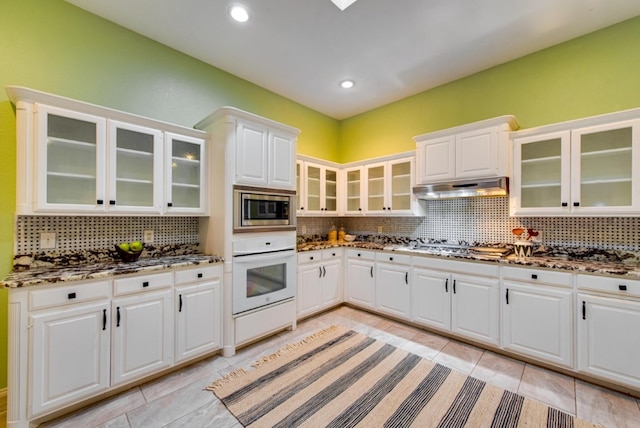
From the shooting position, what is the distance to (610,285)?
2.05 meters

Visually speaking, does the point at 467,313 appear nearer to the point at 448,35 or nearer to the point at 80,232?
the point at 448,35

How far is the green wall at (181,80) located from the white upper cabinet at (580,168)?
349mm

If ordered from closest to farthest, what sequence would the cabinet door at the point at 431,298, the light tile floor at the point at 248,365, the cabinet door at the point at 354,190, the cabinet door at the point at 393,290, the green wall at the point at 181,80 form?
the light tile floor at the point at 248,365, the green wall at the point at 181,80, the cabinet door at the point at 431,298, the cabinet door at the point at 393,290, the cabinet door at the point at 354,190

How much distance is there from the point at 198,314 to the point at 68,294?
0.94 m

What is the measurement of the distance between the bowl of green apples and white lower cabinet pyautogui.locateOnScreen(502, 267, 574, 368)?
3431 mm

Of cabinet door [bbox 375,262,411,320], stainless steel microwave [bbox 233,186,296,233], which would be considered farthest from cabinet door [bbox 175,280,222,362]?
cabinet door [bbox 375,262,411,320]

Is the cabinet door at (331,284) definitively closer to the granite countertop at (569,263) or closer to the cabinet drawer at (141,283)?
the granite countertop at (569,263)

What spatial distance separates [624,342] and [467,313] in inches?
42.6

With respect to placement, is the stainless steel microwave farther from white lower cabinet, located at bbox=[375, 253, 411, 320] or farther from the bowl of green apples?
white lower cabinet, located at bbox=[375, 253, 411, 320]

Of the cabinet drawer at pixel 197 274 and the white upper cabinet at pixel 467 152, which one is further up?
the white upper cabinet at pixel 467 152

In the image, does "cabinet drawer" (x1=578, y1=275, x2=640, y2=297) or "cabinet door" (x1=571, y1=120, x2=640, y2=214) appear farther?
"cabinet door" (x1=571, y1=120, x2=640, y2=214)

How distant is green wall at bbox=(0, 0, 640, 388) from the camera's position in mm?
2014

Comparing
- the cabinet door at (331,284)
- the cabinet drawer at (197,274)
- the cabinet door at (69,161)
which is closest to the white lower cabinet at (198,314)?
the cabinet drawer at (197,274)

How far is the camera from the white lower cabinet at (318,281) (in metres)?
3.34
